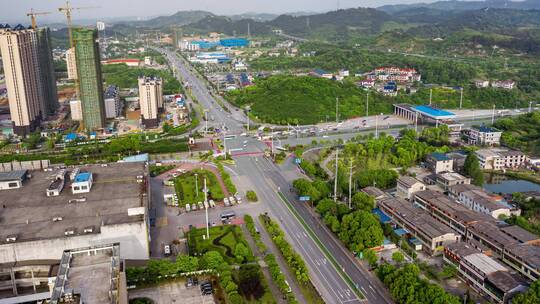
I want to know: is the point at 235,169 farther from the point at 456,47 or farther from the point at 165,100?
the point at 456,47

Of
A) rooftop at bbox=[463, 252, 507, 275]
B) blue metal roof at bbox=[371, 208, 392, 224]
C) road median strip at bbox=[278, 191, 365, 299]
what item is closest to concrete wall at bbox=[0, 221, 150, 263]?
road median strip at bbox=[278, 191, 365, 299]

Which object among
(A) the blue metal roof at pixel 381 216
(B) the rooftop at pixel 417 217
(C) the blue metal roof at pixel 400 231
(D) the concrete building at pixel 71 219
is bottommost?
(C) the blue metal roof at pixel 400 231

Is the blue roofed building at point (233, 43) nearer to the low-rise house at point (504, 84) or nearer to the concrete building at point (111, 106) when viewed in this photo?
the concrete building at point (111, 106)

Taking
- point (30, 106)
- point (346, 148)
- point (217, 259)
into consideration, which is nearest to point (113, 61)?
point (30, 106)

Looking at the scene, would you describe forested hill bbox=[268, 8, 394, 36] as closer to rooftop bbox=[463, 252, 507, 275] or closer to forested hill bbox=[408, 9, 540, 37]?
forested hill bbox=[408, 9, 540, 37]

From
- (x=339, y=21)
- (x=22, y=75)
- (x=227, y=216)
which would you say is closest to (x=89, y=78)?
(x=22, y=75)

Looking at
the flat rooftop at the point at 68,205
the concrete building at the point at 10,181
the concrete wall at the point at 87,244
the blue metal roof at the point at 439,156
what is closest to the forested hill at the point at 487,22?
the blue metal roof at the point at 439,156
